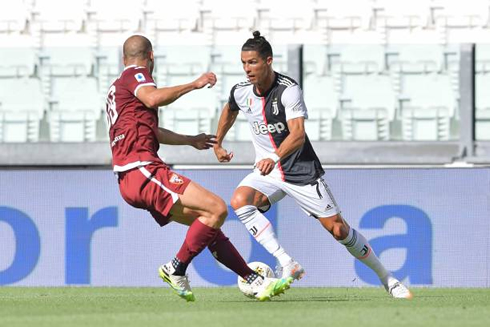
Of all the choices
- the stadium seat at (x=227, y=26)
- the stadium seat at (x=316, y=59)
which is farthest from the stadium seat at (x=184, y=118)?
the stadium seat at (x=227, y=26)

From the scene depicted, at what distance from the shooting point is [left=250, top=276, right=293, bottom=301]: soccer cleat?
7840mm

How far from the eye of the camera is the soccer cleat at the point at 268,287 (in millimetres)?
7840

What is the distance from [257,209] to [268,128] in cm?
66

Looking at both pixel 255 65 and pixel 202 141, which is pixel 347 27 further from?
pixel 202 141

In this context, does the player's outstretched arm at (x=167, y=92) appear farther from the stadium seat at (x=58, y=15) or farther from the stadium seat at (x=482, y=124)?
the stadium seat at (x=58, y=15)

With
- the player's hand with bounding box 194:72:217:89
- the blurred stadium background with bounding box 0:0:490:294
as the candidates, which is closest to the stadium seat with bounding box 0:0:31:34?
the blurred stadium background with bounding box 0:0:490:294

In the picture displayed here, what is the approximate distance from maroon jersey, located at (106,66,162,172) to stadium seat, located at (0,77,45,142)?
8.97 meters

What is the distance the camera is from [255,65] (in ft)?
28.3

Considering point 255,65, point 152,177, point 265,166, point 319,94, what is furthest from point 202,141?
point 319,94

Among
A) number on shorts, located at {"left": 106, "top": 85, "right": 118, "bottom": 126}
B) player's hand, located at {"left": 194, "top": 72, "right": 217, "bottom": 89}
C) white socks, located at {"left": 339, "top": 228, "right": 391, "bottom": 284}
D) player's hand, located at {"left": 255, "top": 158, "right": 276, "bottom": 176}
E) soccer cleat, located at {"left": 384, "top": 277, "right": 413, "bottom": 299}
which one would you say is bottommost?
soccer cleat, located at {"left": 384, "top": 277, "right": 413, "bottom": 299}

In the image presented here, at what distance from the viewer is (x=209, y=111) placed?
53.5 feet

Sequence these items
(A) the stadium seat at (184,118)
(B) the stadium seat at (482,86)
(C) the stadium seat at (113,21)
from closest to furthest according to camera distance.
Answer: (B) the stadium seat at (482,86), (A) the stadium seat at (184,118), (C) the stadium seat at (113,21)

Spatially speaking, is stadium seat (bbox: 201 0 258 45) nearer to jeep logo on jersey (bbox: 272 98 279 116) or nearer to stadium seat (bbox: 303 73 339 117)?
stadium seat (bbox: 303 73 339 117)

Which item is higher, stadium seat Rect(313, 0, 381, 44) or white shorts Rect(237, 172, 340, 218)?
stadium seat Rect(313, 0, 381, 44)
